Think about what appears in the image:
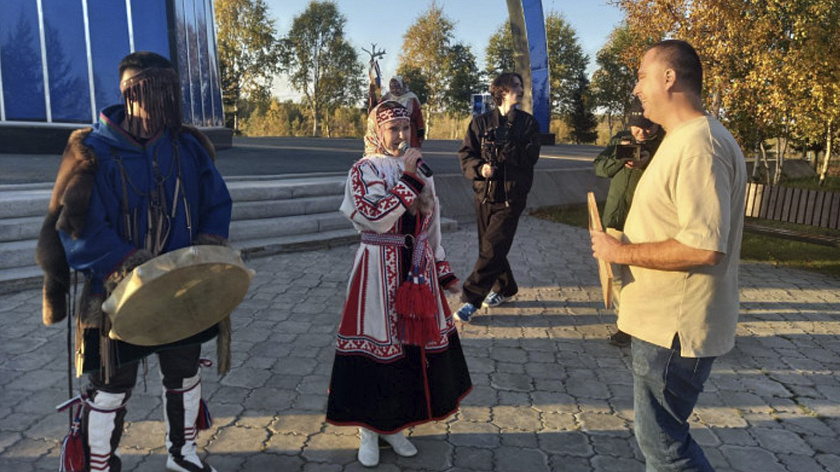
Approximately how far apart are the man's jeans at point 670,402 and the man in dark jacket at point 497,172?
3.14m

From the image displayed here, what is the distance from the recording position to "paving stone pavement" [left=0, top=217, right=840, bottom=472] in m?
3.18

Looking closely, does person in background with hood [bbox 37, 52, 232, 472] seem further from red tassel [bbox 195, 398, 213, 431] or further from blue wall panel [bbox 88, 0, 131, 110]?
blue wall panel [bbox 88, 0, 131, 110]

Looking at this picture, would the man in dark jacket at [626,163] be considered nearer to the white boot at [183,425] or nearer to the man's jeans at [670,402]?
the man's jeans at [670,402]

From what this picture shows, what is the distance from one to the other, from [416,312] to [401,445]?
2.62 feet

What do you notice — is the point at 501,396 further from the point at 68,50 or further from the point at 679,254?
the point at 68,50

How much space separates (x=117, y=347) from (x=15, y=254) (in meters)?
4.67

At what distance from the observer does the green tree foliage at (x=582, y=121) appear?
1748 inches

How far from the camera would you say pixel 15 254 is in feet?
20.0

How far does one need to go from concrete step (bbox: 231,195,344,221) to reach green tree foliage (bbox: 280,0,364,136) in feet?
138

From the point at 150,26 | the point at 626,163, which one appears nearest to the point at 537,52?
the point at 150,26

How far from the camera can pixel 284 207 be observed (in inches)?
333

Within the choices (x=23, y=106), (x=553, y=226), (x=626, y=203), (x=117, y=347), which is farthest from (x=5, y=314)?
(x=23, y=106)

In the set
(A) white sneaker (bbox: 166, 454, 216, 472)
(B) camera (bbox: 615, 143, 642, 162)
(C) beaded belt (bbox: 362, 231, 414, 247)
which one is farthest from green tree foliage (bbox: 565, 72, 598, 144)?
(A) white sneaker (bbox: 166, 454, 216, 472)

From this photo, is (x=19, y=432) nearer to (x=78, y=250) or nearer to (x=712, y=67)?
(x=78, y=250)
